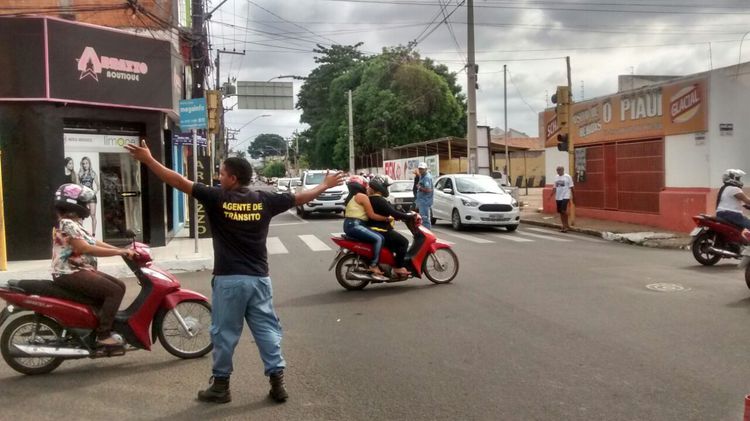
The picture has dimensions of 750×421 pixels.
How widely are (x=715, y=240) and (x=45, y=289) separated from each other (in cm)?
1020

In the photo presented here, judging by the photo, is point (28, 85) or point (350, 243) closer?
point (350, 243)

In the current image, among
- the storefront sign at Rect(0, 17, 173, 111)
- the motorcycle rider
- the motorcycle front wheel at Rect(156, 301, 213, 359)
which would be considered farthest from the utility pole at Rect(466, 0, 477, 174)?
the motorcycle front wheel at Rect(156, 301, 213, 359)

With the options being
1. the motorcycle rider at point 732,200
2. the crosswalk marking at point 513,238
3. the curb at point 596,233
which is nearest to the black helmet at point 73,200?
the motorcycle rider at point 732,200

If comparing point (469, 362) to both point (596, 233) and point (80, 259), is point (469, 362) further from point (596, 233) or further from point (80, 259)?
point (596, 233)

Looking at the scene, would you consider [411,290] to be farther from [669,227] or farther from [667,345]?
[669,227]

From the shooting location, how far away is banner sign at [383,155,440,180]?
112 feet

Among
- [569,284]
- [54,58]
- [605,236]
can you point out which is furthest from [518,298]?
[54,58]

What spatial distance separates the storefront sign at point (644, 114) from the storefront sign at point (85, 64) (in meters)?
12.5

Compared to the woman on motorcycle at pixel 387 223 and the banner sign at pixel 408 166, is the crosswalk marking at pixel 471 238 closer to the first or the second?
the woman on motorcycle at pixel 387 223

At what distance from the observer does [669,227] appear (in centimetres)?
1667

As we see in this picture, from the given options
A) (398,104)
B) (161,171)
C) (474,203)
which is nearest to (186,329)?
(161,171)

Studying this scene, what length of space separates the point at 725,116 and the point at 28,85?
15445mm

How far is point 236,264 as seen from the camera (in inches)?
181

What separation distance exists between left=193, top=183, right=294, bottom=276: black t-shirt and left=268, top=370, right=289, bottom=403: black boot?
738 mm
